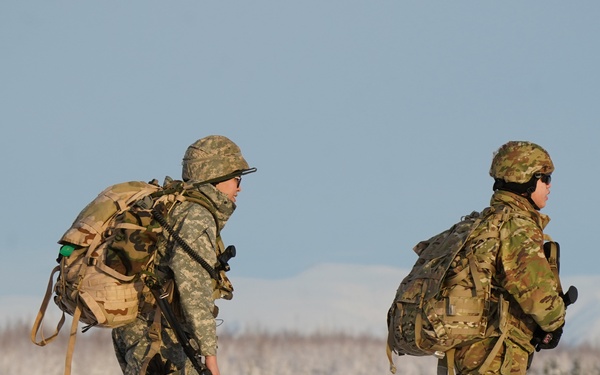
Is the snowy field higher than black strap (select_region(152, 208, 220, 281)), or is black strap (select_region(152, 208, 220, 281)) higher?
black strap (select_region(152, 208, 220, 281))

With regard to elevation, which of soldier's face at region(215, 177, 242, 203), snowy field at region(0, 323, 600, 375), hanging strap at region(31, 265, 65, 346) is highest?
soldier's face at region(215, 177, 242, 203)

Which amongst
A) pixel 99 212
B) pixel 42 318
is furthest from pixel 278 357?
pixel 99 212

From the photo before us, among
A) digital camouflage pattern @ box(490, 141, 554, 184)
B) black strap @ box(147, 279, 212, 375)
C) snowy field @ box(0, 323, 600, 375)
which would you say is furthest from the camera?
snowy field @ box(0, 323, 600, 375)

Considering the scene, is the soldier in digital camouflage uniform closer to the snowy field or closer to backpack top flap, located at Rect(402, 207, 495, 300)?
backpack top flap, located at Rect(402, 207, 495, 300)

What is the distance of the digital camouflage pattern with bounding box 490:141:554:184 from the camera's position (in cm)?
903

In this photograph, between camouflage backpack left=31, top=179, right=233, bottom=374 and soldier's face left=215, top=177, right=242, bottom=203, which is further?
soldier's face left=215, top=177, right=242, bottom=203

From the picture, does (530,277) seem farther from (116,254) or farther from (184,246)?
(116,254)

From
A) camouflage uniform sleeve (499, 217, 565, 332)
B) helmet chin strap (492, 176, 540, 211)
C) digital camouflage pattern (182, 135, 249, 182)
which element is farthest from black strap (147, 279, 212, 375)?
helmet chin strap (492, 176, 540, 211)

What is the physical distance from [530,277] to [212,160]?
2.34 metres

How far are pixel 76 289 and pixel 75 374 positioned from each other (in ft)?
30.5

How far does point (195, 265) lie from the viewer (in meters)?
8.63

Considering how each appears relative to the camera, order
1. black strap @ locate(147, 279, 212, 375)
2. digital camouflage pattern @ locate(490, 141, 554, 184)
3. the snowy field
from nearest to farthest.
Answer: black strap @ locate(147, 279, 212, 375)
digital camouflage pattern @ locate(490, 141, 554, 184)
the snowy field

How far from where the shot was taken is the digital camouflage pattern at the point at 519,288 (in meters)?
8.63

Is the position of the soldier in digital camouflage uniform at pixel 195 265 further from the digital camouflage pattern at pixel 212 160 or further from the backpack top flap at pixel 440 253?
the backpack top flap at pixel 440 253
